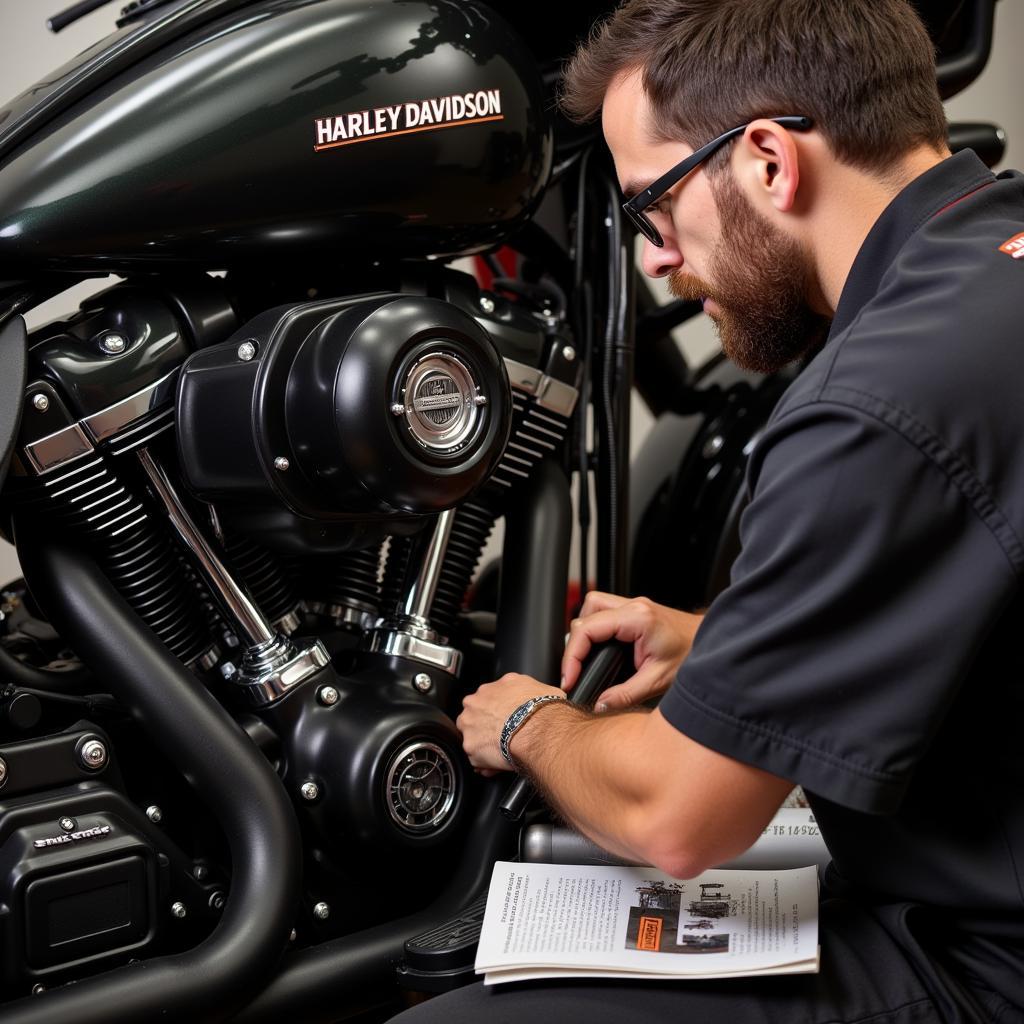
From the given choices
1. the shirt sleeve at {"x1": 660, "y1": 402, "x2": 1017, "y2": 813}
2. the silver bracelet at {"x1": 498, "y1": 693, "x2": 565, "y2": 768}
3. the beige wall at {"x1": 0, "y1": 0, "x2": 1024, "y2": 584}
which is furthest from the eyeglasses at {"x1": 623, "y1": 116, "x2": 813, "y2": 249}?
the beige wall at {"x1": 0, "y1": 0, "x2": 1024, "y2": 584}

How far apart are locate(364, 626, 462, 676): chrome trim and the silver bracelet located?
0.60ft

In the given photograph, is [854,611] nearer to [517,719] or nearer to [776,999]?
[776,999]

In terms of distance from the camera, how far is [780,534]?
795 mm

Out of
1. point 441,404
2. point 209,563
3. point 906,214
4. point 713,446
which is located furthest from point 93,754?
point 713,446

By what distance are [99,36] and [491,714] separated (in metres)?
1.77

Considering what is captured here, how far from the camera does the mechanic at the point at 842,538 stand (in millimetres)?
768

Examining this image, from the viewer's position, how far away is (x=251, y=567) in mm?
1248

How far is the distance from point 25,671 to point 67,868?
224 millimetres

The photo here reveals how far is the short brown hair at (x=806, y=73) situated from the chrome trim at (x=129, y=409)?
486 mm

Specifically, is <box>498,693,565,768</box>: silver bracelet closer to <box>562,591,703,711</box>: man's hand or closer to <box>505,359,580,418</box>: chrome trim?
<box>562,591,703,711</box>: man's hand

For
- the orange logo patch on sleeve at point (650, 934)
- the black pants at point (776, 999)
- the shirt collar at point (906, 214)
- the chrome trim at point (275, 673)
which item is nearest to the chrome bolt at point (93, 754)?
the chrome trim at point (275, 673)

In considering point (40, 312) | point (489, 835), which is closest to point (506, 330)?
point (489, 835)

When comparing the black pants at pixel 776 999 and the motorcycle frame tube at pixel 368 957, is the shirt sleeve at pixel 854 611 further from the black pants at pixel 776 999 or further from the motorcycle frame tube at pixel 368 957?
the motorcycle frame tube at pixel 368 957

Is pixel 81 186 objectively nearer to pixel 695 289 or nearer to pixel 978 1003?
pixel 695 289
